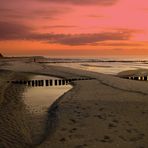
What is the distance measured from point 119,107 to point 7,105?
6.55 m

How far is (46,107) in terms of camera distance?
1812 centimetres

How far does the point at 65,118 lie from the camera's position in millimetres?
14781

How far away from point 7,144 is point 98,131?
3.62 metres

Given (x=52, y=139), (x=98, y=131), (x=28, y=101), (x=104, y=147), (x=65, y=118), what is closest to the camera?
(x=104, y=147)

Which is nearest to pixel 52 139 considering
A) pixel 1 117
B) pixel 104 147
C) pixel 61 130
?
pixel 61 130

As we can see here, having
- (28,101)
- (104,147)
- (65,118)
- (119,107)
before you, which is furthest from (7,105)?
(104,147)

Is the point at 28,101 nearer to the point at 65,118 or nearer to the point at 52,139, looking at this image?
the point at 65,118

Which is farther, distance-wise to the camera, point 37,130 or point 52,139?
point 37,130

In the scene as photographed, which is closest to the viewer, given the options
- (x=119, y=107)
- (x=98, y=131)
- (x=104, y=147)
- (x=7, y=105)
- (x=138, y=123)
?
(x=104, y=147)

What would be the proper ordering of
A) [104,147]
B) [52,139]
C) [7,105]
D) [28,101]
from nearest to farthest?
[104,147] → [52,139] → [7,105] → [28,101]

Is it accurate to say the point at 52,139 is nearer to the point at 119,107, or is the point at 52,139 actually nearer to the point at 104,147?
the point at 104,147

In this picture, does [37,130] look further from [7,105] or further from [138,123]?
[7,105]

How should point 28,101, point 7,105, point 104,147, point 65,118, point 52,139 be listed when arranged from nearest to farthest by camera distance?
point 104,147, point 52,139, point 65,118, point 7,105, point 28,101

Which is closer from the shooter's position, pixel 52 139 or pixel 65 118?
pixel 52 139
